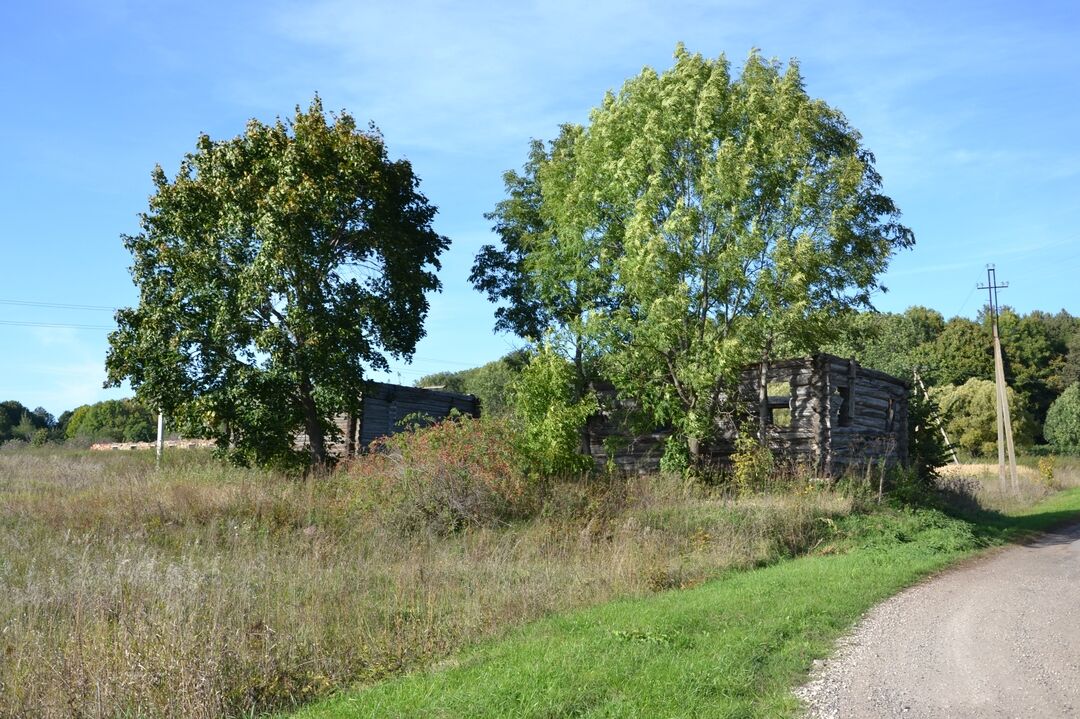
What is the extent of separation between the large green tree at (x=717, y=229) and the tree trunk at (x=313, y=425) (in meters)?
7.55

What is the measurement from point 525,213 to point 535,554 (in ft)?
51.9

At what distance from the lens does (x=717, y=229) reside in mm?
18406

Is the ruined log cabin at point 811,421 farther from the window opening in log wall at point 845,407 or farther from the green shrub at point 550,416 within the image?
the green shrub at point 550,416

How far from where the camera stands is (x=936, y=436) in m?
23.8

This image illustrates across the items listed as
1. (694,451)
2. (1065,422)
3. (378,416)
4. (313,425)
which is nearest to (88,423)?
(378,416)

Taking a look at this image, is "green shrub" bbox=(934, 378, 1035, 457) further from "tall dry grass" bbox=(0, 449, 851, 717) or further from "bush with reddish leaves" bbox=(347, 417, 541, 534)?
"bush with reddish leaves" bbox=(347, 417, 541, 534)

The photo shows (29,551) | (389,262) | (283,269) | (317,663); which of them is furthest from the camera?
(389,262)

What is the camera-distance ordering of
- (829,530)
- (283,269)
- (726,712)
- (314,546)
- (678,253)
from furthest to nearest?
(283,269), (678,253), (829,530), (314,546), (726,712)

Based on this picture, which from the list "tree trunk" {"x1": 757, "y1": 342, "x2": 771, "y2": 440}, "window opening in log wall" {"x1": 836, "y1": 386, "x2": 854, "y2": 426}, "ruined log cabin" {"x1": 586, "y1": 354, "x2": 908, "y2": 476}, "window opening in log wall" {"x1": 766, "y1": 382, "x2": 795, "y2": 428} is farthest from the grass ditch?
"window opening in log wall" {"x1": 836, "y1": 386, "x2": 854, "y2": 426}

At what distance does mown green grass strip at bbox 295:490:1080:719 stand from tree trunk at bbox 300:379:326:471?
529 inches

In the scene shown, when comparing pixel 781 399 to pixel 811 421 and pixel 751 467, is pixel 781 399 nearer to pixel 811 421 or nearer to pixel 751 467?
pixel 811 421

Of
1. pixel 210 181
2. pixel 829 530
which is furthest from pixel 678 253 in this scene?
pixel 210 181

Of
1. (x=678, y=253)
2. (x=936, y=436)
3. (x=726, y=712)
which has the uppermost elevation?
(x=678, y=253)

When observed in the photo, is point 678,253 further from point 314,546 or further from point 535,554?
point 314,546
